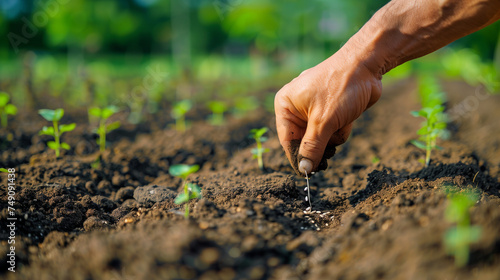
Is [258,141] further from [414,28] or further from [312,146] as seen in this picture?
[414,28]

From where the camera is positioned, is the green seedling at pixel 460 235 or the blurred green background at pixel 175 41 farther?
the blurred green background at pixel 175 41

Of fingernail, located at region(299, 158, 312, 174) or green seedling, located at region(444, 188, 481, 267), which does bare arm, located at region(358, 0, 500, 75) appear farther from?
green seedling, located at region(444, 188, 481, 267)

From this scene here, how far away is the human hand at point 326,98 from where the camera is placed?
6.34 ft

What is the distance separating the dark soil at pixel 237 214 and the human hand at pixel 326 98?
0.27 meters

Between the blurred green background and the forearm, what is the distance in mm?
3975

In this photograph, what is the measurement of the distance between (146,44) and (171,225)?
23578 millimetres

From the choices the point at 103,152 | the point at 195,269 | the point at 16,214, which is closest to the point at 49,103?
the point at 103,152

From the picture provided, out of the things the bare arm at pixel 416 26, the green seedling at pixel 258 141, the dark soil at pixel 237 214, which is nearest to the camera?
the dark soil at pixel 237 214

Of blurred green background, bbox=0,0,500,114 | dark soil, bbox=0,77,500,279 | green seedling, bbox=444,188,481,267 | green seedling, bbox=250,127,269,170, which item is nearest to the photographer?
green seedling, bbox=444,188,481,267

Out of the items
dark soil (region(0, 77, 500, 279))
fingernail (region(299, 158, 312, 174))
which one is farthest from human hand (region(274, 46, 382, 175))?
dark soil (region(0, 77, 500, 279))

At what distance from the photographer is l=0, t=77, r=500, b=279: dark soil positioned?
1144mm

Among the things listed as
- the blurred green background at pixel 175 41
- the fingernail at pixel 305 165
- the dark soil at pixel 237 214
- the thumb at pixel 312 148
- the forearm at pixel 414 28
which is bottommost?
the dark soil at pixel 237 214

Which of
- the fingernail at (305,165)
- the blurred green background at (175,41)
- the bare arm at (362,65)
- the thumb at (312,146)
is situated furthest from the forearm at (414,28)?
the blurred green background at (175,41)

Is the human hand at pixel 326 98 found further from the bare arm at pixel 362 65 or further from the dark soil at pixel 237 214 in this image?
the dark soil at pixel 237 214
